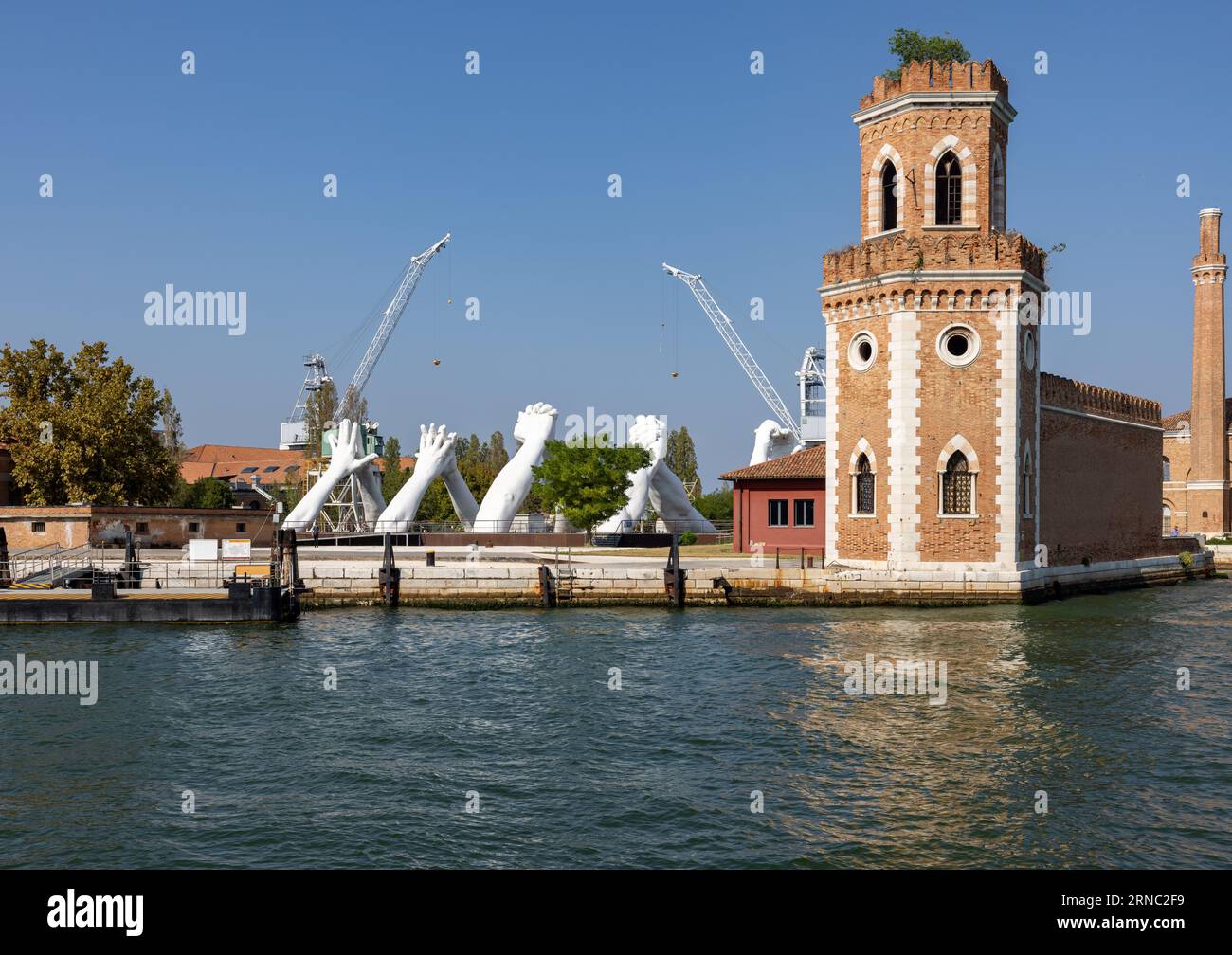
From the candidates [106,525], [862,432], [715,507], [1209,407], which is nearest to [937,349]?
[862,432]

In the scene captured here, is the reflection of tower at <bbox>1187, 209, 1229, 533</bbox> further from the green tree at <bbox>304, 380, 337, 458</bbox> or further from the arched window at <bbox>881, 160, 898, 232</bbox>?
the green tree at <bbox>304, 380, 337, 458</bbox>

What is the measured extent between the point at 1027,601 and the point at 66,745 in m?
27.2

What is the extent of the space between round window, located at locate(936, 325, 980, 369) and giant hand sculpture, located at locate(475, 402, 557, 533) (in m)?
29.3

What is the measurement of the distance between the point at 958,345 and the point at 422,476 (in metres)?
34.1

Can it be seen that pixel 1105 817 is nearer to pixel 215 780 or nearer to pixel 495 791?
pixel 495 791

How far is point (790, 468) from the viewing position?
1764 inches

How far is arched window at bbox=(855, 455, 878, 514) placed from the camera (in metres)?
33.5

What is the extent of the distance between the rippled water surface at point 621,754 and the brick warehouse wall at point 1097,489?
1048 centimetres

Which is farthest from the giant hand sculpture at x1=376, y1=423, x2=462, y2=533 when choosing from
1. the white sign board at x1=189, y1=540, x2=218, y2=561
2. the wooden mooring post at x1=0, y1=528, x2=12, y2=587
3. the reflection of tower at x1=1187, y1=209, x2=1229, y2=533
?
the reflection of tower at x1=1187, y1=209, x2=1229, y2=533

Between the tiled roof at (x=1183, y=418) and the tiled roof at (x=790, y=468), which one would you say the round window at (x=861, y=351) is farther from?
the tiled roof at (x=1183, y=418)

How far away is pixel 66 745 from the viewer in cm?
1609

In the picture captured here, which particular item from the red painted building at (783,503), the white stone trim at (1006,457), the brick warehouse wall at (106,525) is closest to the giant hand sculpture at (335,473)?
the brick warehouse wall at (106,525)

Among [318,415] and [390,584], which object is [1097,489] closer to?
[390,584]
